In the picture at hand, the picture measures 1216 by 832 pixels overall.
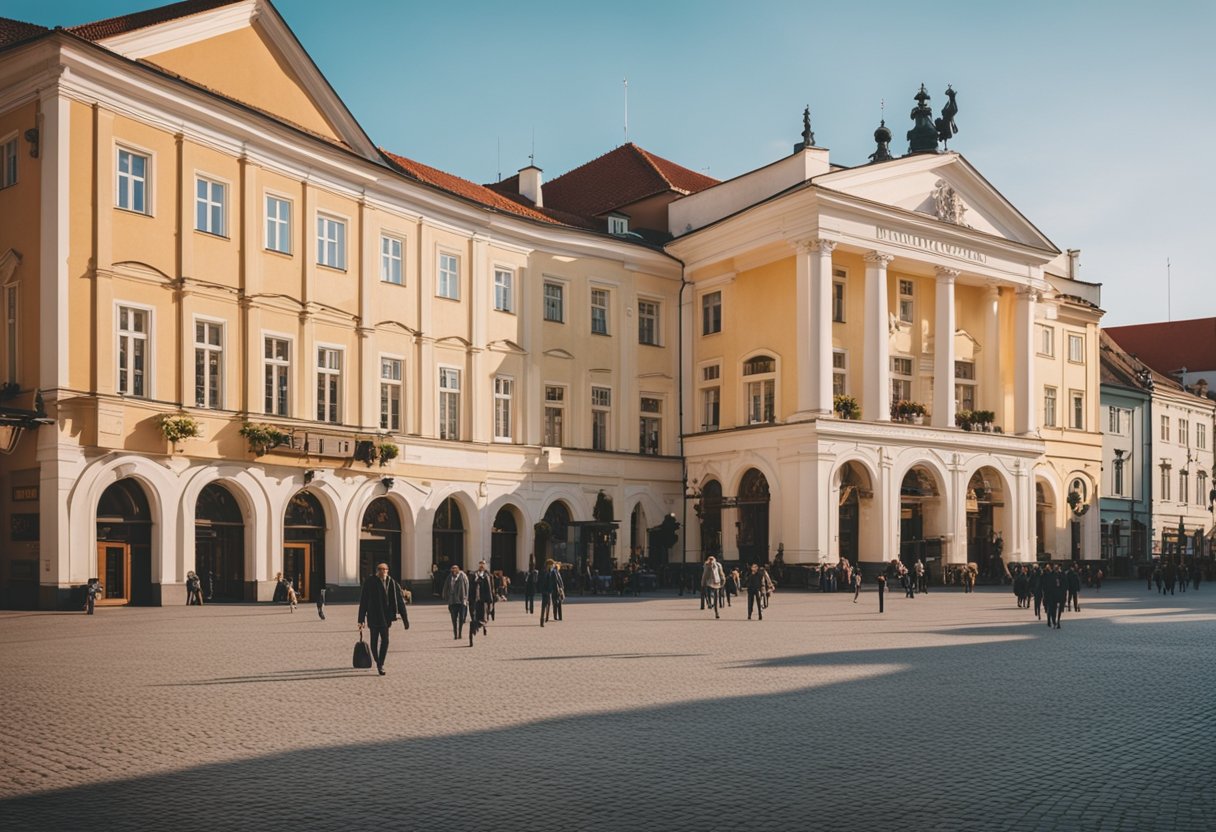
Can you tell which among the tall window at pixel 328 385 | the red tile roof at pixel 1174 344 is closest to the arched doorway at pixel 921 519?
the tall window at pixel 328 385

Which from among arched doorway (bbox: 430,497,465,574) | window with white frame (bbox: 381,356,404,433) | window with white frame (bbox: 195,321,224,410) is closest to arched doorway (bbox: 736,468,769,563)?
arched doorway (bbox: 430,497,465,574)

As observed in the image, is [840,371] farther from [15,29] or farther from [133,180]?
[15,29]

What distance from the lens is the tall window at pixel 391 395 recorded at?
45156 millimetres

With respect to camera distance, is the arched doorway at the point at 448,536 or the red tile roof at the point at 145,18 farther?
the arched doorway at the point at 448,536

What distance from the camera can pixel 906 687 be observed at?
18.0 metres

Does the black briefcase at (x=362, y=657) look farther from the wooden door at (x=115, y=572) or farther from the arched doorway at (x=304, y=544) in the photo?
the arched doorway at (x=304, y=544)

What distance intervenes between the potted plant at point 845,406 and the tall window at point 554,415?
11486 millimetres

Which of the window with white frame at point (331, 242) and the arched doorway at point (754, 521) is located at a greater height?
the window with white frame at point (331, 242)

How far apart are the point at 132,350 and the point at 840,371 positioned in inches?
1216

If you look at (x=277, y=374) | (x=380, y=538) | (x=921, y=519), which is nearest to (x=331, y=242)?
(x=277, y=374)

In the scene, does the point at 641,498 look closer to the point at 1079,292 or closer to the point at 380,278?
the point at 380,278

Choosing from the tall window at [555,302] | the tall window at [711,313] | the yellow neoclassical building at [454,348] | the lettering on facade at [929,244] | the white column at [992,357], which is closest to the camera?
the yellow neoclassical building at [454,348]

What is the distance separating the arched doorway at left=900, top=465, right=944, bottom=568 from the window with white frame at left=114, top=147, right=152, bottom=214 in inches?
1355

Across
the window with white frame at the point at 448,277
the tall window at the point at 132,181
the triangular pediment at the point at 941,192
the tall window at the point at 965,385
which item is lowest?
the tall window at the point at 965,385
